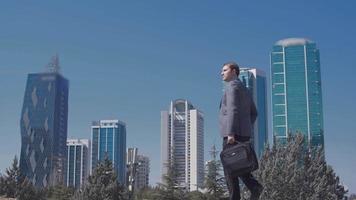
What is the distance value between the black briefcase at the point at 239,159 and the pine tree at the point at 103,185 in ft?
Answer: 108

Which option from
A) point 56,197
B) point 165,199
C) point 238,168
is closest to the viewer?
point 238,168

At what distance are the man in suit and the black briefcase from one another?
11cm

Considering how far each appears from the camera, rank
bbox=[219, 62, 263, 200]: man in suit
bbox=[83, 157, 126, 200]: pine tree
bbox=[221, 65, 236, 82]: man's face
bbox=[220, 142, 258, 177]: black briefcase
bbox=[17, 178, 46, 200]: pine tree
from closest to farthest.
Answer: bbox=[220, 142, 258, 177]: black briefcase, bbox=[219, 62, 263, 200]: man in suit, bbox=[221, 65, 236, 82]: man's face, bbox=[83, 157, 126, 200]: pine tree, bbox=[17, 178, 46, 200]: pine tree

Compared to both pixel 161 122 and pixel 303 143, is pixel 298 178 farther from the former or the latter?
pixel 161 122

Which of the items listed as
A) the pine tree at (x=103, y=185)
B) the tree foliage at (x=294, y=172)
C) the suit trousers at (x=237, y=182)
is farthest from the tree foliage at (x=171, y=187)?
the suit trousers at (x=237, y=182)

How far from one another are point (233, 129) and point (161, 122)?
19230 centimetres

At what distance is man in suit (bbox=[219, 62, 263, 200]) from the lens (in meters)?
6.62

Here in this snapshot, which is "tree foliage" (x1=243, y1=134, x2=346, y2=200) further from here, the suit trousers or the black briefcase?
the black briefcase

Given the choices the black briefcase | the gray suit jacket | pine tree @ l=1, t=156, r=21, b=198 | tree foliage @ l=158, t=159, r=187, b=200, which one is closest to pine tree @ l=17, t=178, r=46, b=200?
pine tree @ l=1, t=156, r=21, b=198

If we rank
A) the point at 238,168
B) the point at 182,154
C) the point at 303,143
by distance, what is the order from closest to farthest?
the point at 238,168 < the point at 303,143 < the point at 182,154

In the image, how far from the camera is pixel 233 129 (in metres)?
6.59

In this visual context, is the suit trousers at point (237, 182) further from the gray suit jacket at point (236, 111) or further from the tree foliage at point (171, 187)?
the tree foliage at point (171, 187)

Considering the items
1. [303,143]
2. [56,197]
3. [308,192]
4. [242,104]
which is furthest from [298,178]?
[56,197]

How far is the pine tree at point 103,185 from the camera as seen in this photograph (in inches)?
1519
